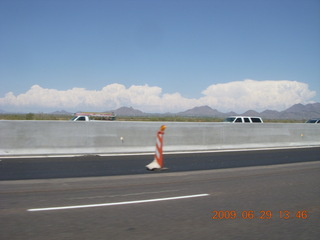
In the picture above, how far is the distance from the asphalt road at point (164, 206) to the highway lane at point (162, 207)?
1cm

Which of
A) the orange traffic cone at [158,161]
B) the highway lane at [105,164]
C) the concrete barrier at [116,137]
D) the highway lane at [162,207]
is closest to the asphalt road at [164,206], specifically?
the highway lane at [162,207]

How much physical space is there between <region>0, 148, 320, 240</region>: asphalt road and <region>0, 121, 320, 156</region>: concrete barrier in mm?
2600

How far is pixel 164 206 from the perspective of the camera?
6.62 m

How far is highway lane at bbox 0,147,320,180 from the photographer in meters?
9.88

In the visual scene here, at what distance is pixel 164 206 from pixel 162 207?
0.08m

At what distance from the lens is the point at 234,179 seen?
967 cm

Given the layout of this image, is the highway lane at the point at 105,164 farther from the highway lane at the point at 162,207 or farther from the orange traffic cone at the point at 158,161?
the highway lane at the point at 162,207

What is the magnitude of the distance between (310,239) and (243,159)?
928 cm

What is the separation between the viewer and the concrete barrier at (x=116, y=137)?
43.7 ft
